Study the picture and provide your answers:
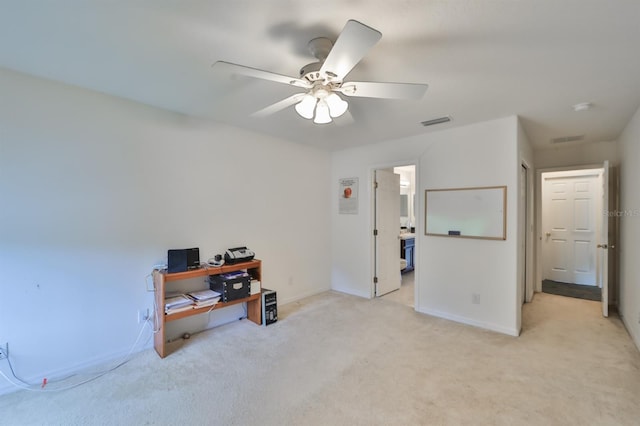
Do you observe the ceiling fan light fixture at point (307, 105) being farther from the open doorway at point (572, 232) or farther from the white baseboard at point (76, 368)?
the open doorway at point (572, 232)

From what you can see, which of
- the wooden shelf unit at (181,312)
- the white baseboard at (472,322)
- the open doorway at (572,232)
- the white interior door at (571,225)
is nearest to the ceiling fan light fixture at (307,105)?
the wooden shelf unit at (181,312)

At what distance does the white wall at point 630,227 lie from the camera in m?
2.83

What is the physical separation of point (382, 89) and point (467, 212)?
2189 mm

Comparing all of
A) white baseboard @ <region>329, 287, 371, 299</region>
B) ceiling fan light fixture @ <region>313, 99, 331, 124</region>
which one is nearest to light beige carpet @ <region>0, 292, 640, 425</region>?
white baseboard @ <region>329, 287, 371, 299</region>

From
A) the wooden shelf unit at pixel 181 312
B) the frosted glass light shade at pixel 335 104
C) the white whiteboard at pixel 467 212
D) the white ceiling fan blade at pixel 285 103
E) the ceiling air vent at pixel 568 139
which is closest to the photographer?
the frosted glass light shade at pixel 335 104

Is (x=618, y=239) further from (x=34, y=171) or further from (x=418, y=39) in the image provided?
(x=34, y=171)

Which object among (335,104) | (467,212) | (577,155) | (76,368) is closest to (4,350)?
(76,368)

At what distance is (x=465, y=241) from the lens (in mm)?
3340

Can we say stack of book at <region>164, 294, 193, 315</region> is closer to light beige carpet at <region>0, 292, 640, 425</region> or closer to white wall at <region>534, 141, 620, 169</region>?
light beige carpet at <region>0, 292, 640, 425</region>

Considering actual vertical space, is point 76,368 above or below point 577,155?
below

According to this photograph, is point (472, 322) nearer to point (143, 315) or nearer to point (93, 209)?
point (143, 315)

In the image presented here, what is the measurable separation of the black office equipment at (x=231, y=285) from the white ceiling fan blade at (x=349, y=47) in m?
2.26

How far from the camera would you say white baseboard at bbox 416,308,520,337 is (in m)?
3.01

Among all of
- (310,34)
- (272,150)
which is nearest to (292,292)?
(272,150)
